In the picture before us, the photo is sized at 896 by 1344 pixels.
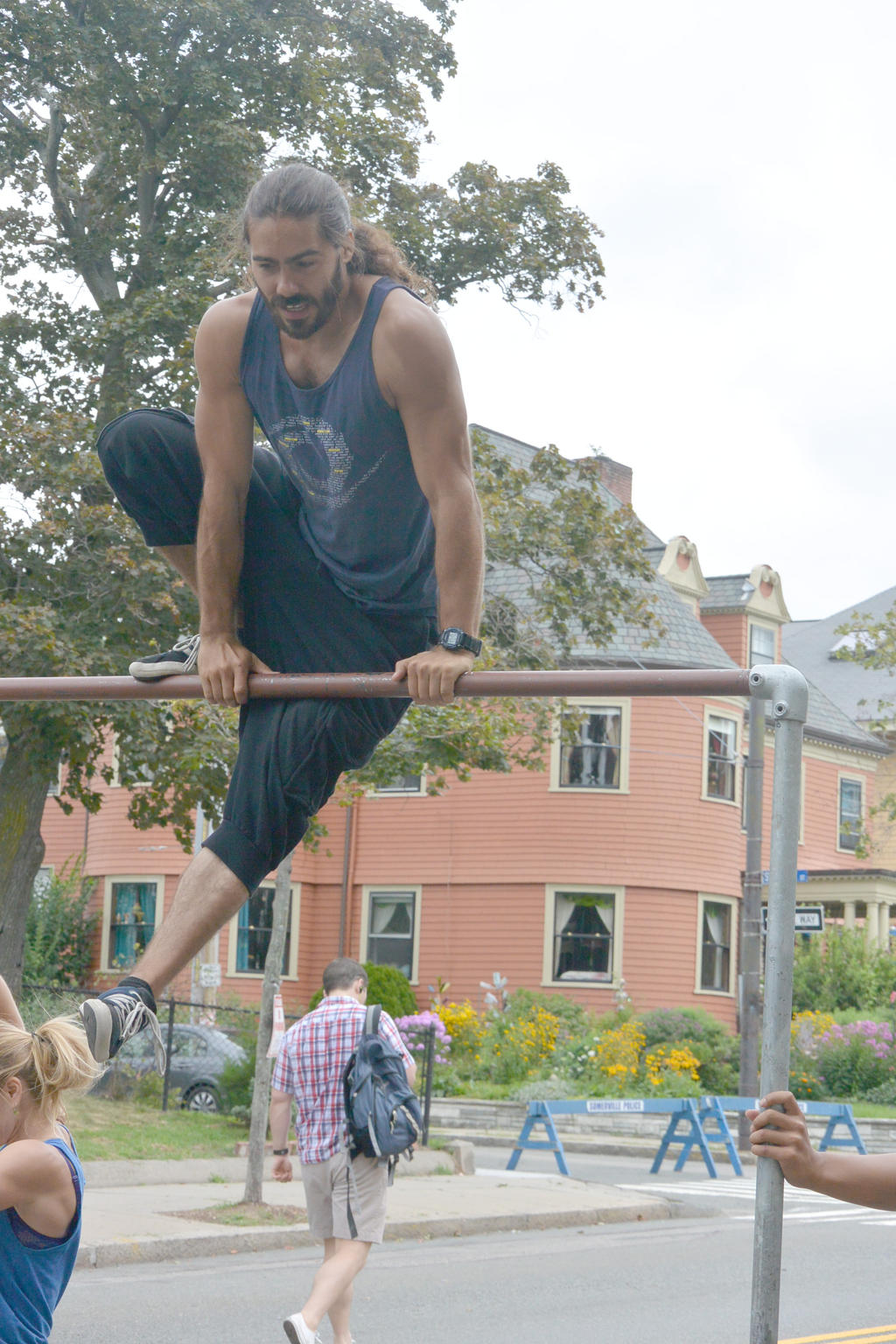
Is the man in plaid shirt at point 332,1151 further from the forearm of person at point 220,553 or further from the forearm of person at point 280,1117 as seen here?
the forearm of person at point 220,553

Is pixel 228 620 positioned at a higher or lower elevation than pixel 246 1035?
higher

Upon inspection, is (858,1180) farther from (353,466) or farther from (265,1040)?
(265,1040)

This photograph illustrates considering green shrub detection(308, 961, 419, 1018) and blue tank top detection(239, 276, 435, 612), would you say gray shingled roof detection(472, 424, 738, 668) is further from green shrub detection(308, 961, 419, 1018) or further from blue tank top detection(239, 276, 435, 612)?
blue tank top detection(239, 276, 435, 612)

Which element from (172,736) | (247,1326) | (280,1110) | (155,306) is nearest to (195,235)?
(155,306)

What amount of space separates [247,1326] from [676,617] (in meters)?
24.6

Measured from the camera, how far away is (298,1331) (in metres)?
7.09

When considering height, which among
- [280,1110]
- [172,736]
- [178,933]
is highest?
[172,736]

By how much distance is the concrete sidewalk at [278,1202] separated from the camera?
36.0ft

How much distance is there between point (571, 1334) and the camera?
8.68 meters

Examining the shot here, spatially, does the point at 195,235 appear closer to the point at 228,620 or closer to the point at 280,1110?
the point at 280,1110

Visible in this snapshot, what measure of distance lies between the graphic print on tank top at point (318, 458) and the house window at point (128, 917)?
1139 inches

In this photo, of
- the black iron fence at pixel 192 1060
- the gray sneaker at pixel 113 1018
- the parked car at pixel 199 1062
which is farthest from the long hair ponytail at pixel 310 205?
the parked car at pixel 199 1062

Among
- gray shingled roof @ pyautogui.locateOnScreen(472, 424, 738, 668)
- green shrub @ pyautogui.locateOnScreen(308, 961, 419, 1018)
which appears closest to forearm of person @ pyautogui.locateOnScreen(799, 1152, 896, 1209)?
green shrub @ pyautogui.locateOnScreen(308, 961, 419, 1018)

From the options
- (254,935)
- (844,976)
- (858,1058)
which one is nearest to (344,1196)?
(858,1058)
